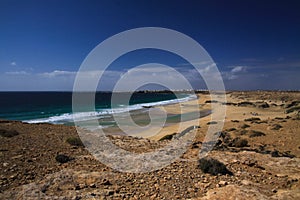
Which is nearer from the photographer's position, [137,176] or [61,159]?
[137,176]

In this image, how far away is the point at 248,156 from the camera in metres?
9.75

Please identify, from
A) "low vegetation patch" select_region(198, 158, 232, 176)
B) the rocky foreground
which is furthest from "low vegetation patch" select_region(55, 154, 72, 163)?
"low vegetation patch" select_region(198, 158, 232, 176)

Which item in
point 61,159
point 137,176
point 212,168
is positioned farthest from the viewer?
point 61,159

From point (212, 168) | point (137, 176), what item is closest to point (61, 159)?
point (137, 176)

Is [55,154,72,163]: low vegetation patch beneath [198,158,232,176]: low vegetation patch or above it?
above

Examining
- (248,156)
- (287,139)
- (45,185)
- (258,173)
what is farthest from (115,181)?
(287,139)

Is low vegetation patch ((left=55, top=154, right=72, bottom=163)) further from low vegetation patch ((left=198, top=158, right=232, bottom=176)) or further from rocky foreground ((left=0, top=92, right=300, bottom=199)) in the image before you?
low vegetation patch ((left=198, top=158, right=232, bottom=176))

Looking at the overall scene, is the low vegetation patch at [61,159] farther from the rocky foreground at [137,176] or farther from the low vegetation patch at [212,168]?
the low vegetation patch at [212,168]

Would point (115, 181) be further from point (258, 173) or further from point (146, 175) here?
point (258, 173)

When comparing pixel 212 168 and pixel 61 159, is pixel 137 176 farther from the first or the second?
pixel 61 159

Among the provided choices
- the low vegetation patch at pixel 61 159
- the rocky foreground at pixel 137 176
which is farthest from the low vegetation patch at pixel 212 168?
the low vegetation patch at pixel 61 159

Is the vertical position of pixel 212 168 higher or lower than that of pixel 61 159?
lower

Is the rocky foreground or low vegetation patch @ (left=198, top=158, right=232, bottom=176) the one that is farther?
low vegetation patch @ (left=198, top=158, right=232, bottom=176)

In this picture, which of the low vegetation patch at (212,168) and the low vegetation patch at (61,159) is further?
the low vegetation patch at (61,159)
